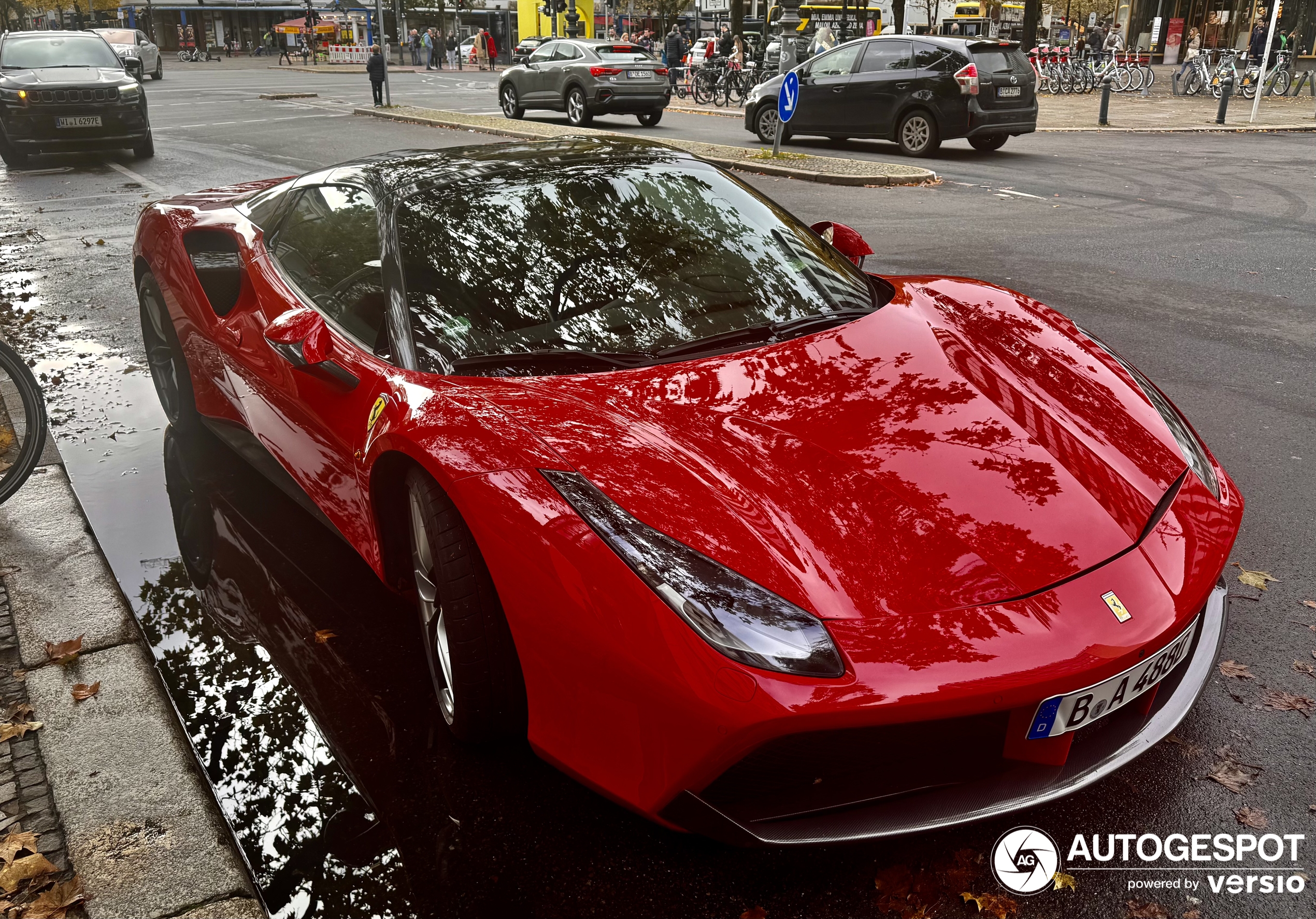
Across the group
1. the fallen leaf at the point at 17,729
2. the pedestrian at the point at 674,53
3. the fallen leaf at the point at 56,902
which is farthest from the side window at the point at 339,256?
the pedestrian at the point at 674,53

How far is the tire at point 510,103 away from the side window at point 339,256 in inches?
748

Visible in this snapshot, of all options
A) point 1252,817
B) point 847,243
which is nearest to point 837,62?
point 847,243

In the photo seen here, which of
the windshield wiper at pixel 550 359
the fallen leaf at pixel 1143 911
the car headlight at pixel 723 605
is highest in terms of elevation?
the windshield wiper at pixel 550 359

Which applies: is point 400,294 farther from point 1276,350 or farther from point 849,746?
point 1276,350

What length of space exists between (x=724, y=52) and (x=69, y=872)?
1331 inches

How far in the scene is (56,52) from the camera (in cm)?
1565

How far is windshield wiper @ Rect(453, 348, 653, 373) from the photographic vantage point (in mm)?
2719

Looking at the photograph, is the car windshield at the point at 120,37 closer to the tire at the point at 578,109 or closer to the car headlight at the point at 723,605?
the tire at the point at 578,109

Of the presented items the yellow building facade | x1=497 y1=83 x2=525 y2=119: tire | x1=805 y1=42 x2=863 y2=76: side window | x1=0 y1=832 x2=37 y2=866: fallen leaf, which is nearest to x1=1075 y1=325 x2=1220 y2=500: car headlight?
x1=0 y1=832 x2=37 y2=866: fallen leaf

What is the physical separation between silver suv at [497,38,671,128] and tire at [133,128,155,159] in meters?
7.89

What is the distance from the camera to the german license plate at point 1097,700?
194 cm

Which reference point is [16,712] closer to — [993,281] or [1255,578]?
[1255,578]

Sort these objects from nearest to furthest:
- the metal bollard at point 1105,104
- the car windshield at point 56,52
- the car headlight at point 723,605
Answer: the car headlight at point 723,605
the car windshield at point 56,52
the metal bollard at point 1105,104

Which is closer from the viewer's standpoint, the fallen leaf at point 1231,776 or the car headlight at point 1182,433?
the fallen leaf at point 1231,776
